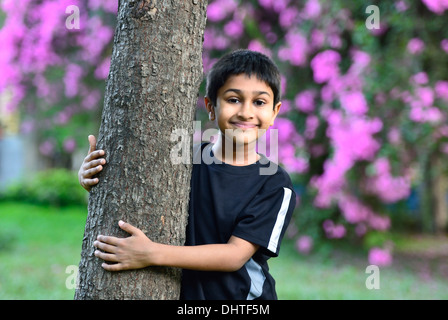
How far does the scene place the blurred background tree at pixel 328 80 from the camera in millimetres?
4621

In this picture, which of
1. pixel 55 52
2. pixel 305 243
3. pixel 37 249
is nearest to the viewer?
pixel 55 52

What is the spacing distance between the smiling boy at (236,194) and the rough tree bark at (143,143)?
92 mm

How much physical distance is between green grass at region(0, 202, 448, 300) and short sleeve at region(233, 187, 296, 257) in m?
2.34

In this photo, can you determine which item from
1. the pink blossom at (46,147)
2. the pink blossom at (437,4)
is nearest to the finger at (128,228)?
the pink blossom at (437,4)

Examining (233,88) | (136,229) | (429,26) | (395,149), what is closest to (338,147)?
(395,149)

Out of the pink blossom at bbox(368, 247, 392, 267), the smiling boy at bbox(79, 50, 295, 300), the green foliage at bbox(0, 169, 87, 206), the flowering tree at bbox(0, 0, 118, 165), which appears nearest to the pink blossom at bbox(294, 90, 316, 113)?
the pink blossom at bbox(368, 247, 392, 267)

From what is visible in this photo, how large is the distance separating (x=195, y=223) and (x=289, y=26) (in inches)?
166

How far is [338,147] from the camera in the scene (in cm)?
471

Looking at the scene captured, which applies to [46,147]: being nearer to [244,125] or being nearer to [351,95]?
[351,95]

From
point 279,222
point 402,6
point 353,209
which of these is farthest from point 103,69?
point 279,222

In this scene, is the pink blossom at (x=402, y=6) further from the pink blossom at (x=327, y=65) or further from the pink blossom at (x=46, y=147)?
the pink blossom at (x=46, y=147)

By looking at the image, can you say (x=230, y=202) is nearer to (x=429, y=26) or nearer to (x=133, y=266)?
(x=133, y=266)

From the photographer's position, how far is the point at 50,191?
36.1 feet

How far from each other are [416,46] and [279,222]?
391 cm
